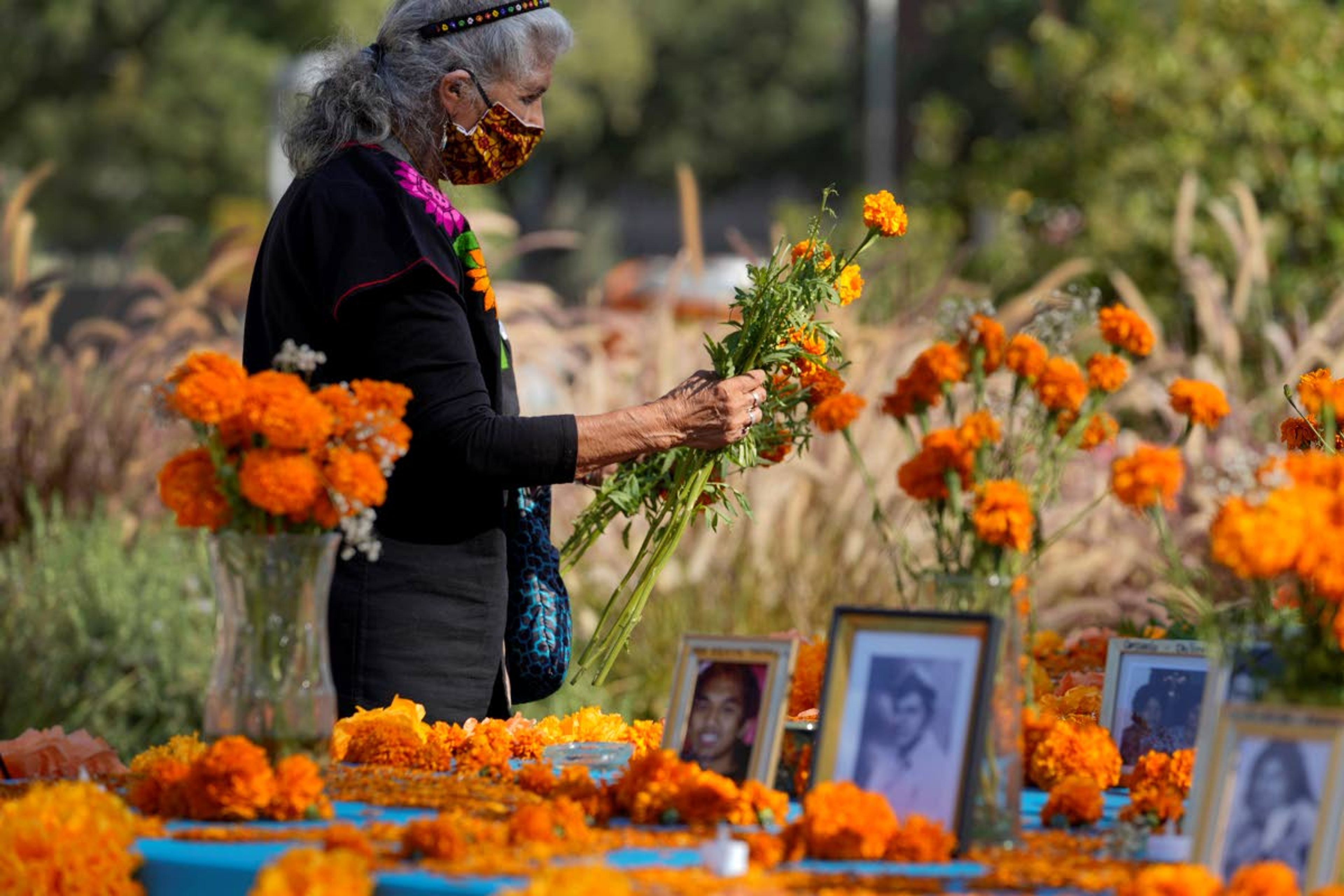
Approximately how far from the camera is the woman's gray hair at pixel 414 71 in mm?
3160

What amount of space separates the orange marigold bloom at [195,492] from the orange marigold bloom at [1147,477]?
1.02m

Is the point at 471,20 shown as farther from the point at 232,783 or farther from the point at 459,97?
the point at 232,783

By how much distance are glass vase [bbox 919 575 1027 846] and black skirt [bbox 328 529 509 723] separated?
43.0 inches

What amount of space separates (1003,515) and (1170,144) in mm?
8013

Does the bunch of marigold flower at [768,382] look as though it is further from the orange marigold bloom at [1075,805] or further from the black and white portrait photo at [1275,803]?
the black and white portrait photo at [1275,803]

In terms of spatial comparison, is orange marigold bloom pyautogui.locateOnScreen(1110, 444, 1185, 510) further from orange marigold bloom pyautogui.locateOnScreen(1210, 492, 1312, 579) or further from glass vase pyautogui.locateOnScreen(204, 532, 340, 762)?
glass vase pyautogui.locateOnScreen(204, 532, 340, 762)

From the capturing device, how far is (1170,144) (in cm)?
964

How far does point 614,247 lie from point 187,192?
36.3ft

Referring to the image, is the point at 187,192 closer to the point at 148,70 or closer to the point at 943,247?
the point at 148,70

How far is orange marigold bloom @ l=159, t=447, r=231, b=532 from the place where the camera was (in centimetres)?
227

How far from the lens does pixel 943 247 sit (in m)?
10.6

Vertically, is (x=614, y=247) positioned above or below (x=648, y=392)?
above

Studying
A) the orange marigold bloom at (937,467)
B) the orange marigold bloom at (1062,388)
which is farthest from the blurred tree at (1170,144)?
the orange marigold bloom at (937,467)

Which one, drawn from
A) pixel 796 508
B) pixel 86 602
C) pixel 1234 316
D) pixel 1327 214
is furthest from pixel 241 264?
pixel 1327 214
